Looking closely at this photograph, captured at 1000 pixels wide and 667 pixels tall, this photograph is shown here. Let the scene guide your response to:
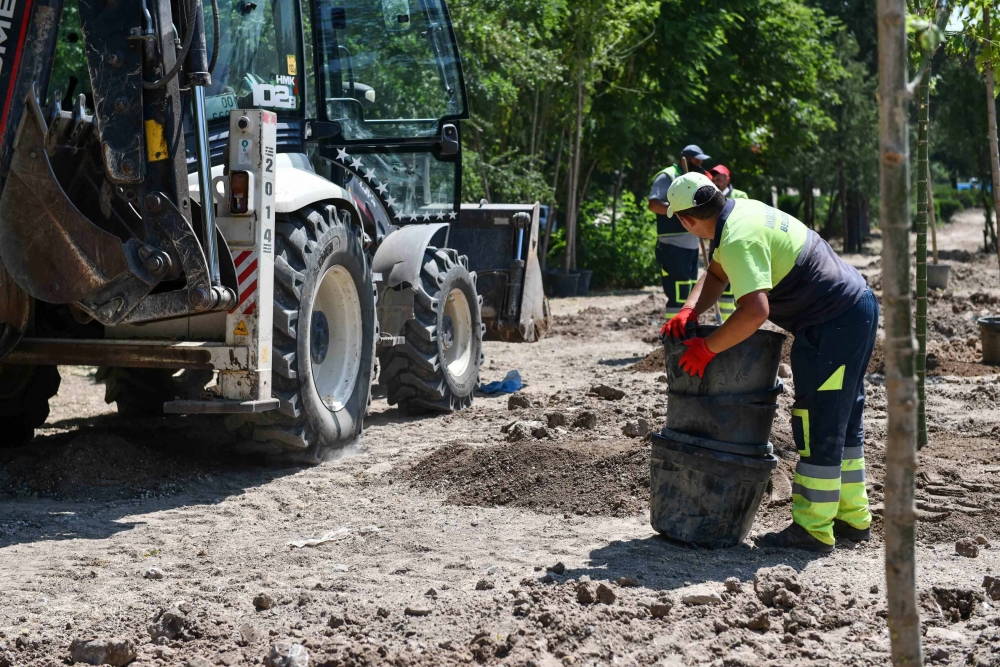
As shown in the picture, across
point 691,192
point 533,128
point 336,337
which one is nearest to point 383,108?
point 336,337

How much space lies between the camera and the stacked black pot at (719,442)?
179 inches

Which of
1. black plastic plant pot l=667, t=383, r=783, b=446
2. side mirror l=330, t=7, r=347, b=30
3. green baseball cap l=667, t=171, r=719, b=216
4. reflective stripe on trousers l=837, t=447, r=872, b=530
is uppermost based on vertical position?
side mirror l=330, t=7, r=347, b=30

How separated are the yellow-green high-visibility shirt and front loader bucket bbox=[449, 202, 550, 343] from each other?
5.10m

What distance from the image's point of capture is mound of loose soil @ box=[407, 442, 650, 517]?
5484 millimetres

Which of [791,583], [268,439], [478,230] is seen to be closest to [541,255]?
[478,230]

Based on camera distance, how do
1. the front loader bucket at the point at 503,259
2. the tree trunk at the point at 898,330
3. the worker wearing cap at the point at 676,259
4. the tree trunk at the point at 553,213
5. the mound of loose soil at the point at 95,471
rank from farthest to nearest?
1. the tree trunk at the point at 553,213
2. the worker wearing cap at the point at 676,259
3. the front loader bucket at the point at 503,259
4. the mound of loose soil at the point at 95,471
5. the tree trunk at the point at 898,330

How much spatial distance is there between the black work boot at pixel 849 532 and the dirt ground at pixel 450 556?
0.07 m

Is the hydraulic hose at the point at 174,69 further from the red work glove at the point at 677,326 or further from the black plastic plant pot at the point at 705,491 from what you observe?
the black plastic plant pot at the point at 705,491

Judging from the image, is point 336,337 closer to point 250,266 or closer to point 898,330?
point 250,266

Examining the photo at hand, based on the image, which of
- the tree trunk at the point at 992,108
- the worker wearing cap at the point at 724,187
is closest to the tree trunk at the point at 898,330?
the tree trunk at the point at 992,108

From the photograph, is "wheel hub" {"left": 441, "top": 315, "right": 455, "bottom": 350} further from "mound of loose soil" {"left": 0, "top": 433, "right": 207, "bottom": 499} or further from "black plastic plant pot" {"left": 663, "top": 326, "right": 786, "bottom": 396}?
"black plastic plant pot" {"left": 663, "top": 326, "right": 786, "bottom": 396}

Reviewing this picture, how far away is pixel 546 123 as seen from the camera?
1803 centimetres

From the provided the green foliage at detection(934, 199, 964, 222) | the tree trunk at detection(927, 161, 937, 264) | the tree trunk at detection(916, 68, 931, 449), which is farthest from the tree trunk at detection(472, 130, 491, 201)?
the green foliage at detection(934, 199, 964, 222)

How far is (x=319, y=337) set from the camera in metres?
6.44
